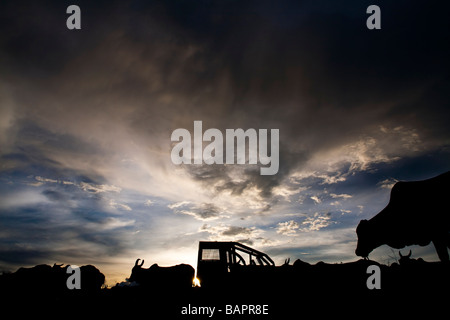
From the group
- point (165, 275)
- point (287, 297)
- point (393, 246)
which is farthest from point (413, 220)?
point (165, 275)

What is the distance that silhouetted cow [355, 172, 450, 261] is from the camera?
8.28m

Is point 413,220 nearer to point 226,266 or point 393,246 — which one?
point 393,246

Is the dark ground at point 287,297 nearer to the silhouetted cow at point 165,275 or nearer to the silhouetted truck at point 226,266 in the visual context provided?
the silhouetted truck at point 226,266

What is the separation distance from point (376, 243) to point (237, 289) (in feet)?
24.2

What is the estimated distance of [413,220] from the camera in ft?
29.1

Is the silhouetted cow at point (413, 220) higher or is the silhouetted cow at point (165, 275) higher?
the silhouetted cow at point (413, 220)

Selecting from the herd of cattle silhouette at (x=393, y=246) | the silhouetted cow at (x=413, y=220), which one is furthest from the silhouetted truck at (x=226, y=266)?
the silhouetted cow at (x=413, y=220)

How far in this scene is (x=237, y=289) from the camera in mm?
6562

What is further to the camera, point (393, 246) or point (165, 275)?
point (165, 275)

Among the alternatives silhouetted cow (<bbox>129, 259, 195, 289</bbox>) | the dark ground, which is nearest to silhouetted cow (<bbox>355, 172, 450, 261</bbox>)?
the dark ground

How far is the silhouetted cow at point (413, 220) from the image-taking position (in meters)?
8.28

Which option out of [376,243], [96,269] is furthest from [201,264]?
[96,269]

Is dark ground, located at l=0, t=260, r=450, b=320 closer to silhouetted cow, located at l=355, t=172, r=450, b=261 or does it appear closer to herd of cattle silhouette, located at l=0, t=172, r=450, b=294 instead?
herd of cattle silhouette, located at l=0, t=172, r=450, b=294

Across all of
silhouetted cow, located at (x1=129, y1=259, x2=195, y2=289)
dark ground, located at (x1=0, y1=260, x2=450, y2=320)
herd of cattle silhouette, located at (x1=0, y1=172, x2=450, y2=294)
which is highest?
herd of cattle silhouette, located at (x1=0, y1=172, x2=450, y2=294)
